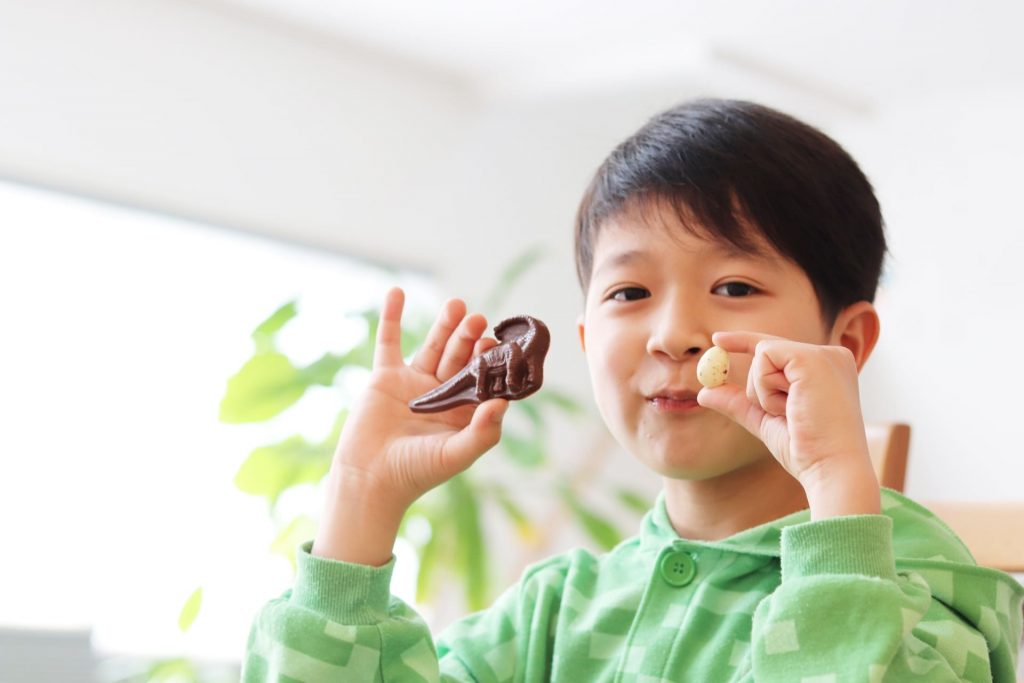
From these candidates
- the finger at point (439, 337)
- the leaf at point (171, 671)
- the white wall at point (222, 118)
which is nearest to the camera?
the finger at point (439, 337)

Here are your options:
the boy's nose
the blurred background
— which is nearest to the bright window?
the blurred background

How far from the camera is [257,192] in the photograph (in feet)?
9.93

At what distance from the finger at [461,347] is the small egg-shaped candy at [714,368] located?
23cm

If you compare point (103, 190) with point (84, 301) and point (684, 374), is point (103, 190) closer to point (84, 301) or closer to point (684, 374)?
point (84, 301)

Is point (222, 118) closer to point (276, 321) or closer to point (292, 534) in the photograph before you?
point (276, 321)

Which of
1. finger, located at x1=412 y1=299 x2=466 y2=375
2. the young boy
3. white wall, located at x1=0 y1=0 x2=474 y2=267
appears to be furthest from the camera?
white wall, located at x1=0 y1=0 x2=474 y2=267

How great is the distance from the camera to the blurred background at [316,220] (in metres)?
2.74

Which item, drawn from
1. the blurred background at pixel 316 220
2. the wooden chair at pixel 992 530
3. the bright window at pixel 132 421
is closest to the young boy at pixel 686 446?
the wooden chair at pixel 992 530

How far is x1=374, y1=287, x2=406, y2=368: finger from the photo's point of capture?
1.03 m

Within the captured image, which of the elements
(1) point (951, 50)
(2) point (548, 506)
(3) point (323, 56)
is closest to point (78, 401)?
(3) point (323, 56)

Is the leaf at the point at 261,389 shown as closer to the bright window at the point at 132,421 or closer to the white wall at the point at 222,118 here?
the bright window at the point at 132,421

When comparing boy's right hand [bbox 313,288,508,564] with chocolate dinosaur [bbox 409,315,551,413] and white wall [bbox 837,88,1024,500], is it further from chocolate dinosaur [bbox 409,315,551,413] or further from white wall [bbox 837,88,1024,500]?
white wall [bbox 837,88,1024,500]

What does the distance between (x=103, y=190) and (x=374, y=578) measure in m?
2.13

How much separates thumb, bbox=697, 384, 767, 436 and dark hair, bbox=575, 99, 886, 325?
12cm
